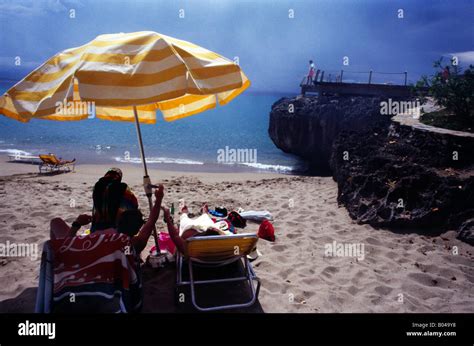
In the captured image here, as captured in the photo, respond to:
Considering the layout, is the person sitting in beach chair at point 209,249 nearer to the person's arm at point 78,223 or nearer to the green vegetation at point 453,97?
the person's arm at point 78,223

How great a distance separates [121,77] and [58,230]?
2.01 meters

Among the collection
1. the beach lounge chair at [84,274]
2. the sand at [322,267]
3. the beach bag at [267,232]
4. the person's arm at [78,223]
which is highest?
the person's arm at [78,223]

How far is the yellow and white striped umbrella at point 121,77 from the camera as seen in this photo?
2.55m

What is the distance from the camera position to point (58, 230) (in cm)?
349

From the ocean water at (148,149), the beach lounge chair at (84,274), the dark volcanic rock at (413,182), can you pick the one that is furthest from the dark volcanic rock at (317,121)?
the beach lounge chair at (84,274)

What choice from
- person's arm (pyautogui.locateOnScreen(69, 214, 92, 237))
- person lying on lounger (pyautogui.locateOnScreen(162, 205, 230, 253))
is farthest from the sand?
person's arm (pyautogui.locateOnScreen(69, 214, 92, 237))

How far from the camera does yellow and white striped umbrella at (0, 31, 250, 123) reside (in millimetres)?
2555

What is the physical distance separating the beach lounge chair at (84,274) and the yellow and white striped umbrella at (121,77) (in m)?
1.18

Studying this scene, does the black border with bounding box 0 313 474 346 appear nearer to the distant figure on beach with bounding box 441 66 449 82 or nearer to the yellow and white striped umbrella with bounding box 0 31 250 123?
the yellow and white striped umbrella with bounding box 0 31 250 123

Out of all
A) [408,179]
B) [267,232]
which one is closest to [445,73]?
[408,179]

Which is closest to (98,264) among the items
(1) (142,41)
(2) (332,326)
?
(1) (142,41)

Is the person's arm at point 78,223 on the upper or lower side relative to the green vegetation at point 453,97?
lower

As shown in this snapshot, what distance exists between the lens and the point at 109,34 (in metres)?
3.38

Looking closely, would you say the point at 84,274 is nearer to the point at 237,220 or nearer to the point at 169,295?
the point at 169,295
